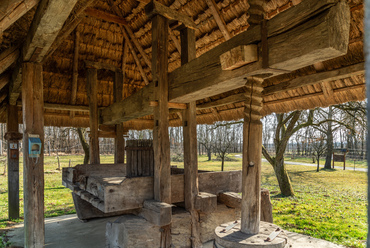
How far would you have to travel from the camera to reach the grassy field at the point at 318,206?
5.79 m

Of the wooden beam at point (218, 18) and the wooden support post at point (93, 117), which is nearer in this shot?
the wooden beam at point (218, 18)

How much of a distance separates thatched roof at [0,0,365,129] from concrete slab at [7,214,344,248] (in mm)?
2586

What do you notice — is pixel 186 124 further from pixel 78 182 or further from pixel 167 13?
pixel 78 182

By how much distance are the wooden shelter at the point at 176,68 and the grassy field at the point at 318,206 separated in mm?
2474

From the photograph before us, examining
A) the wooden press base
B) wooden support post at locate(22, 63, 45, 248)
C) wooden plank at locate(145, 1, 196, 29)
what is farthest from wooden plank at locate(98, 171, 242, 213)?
wooden plank at locate(145, 1, 196, 29)

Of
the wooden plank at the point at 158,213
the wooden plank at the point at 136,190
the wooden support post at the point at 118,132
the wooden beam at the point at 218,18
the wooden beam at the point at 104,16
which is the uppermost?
the wooden beam at the point at 104,16

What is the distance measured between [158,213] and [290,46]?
241cm

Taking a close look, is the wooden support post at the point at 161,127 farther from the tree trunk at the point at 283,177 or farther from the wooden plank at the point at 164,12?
the tree trunk at the point at 283,177

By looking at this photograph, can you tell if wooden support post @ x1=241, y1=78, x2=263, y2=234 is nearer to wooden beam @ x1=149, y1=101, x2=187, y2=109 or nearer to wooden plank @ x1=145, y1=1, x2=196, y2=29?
wooden beam @ x1=149, y1=101, x2=187, y2=109

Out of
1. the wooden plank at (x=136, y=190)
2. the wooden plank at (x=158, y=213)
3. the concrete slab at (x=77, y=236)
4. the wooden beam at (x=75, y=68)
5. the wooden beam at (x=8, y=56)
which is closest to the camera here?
the wooden plank at (x=158, y=213)

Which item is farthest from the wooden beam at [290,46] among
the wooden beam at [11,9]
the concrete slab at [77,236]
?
the concrete slab at [77,236]

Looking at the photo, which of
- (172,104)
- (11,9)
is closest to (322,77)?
(172,104)

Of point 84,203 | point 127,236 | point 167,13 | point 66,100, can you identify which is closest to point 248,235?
point 127,236

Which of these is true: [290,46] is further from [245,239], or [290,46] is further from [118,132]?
[118,132]
